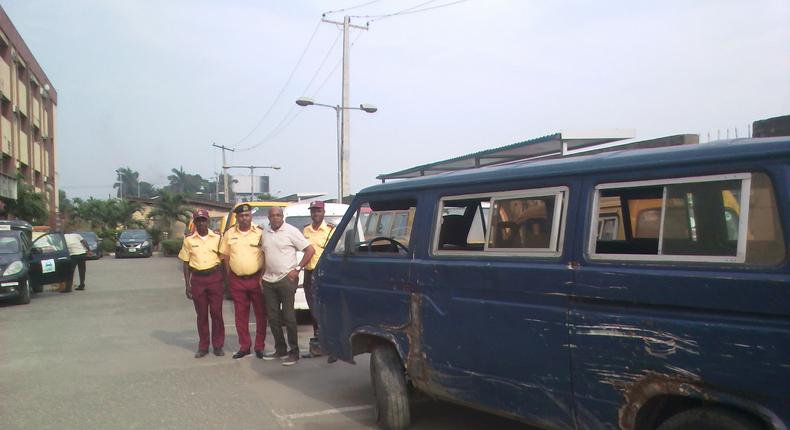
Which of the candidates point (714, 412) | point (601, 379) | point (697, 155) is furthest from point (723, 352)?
point (697, 155)

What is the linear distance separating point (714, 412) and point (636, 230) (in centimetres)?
120

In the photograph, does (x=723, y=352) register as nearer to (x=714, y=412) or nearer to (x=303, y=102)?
(x=714, y=412)

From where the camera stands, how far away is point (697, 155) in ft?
9.53

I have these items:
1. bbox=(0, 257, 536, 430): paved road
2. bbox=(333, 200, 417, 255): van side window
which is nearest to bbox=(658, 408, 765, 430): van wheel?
bbox=(0, 257, 536, 430): paved road

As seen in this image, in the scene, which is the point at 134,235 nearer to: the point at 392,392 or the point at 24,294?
the point at 24,294

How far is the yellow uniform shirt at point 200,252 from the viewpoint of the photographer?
7227 mm

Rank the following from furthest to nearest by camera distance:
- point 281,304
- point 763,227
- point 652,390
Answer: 1. point 281,304
2. point 652,390
3. point 763,227

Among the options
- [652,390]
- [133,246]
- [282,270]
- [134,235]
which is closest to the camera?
[652,390]

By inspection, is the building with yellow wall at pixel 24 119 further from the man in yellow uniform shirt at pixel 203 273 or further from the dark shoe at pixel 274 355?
the dark shoe at pixel 274 355

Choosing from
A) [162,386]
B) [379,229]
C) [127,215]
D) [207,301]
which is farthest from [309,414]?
[127,215]

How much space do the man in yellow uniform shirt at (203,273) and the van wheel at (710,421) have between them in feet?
18.5

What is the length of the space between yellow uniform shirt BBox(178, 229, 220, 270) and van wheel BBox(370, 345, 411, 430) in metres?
3.38

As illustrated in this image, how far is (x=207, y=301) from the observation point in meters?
7.33

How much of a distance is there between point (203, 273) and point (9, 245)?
25.9 feet
